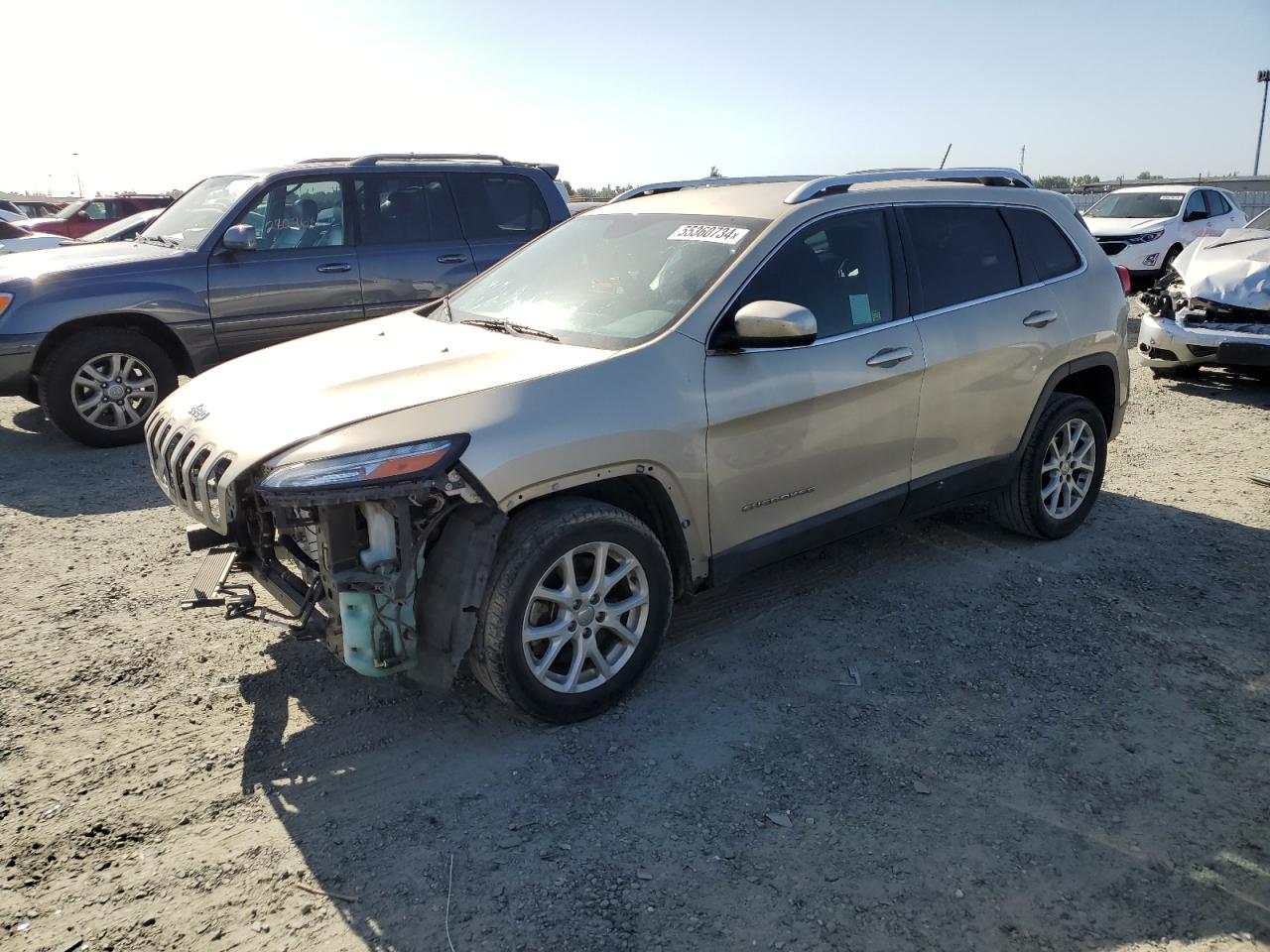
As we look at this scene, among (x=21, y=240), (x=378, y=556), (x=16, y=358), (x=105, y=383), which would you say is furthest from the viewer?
(x=21, y=240)

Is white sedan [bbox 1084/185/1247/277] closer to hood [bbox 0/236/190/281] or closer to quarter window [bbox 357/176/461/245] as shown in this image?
quarter window [bbox 357/176/461/245]

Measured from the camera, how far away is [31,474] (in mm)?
6590

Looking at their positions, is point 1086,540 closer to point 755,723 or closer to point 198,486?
point 755,723

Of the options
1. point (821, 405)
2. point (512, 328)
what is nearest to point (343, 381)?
point (512, 328)

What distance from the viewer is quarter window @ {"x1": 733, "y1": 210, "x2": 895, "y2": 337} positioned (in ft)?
12.8


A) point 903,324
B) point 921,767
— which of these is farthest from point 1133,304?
point 921,767

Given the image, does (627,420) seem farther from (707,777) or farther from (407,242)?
(407,242)


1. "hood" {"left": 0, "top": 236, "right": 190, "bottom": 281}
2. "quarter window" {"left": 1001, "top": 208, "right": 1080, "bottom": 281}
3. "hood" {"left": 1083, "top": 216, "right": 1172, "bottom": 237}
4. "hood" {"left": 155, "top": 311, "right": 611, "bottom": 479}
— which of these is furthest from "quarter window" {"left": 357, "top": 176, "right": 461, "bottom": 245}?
"hood" {"left": 1083, "top": 216, "right": 1172, "bottom": 237}

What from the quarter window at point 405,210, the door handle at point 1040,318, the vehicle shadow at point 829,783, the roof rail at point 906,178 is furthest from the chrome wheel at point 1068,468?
the quarter window at point 405,210

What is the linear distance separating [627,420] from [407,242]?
5209mm

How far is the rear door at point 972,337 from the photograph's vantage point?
443cm

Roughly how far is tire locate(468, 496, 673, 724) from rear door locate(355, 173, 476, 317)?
4.76 metres

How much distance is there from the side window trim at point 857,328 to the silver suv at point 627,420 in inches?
0.4

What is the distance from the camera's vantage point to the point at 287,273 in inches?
293
